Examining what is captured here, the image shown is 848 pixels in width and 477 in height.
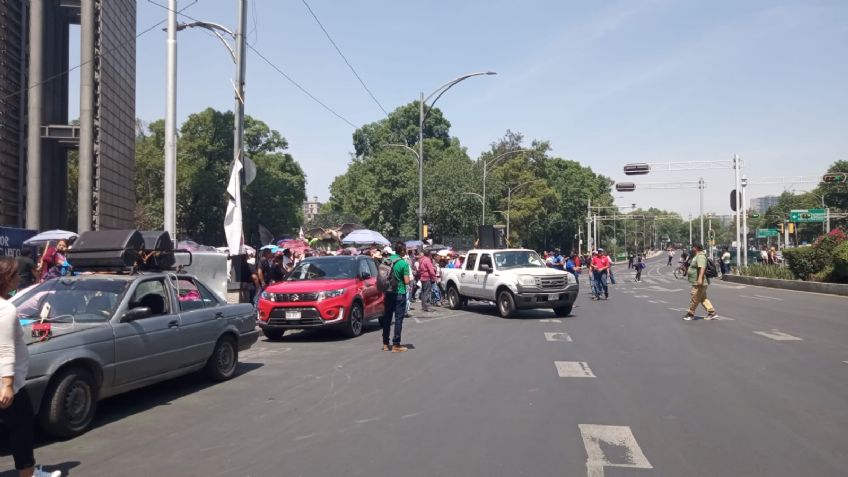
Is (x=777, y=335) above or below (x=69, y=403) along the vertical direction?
below

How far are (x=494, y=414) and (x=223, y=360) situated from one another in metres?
3.89

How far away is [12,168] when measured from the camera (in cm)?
2992

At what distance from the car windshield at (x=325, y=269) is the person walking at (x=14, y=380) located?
9.09 meters

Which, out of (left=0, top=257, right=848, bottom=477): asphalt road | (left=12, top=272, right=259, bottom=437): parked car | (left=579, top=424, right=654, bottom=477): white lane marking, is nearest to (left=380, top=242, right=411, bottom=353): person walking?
(left=0, top=257, right=848, bottom=477): asphalt road

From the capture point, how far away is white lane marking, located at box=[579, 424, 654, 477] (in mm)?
5184

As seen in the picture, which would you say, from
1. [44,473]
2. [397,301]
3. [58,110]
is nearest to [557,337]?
[397,301]

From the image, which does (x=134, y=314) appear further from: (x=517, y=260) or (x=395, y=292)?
(x=517, y=260)

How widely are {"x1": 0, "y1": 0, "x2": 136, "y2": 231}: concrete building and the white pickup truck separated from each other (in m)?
18.6

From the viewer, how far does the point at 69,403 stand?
→ 19.8ft

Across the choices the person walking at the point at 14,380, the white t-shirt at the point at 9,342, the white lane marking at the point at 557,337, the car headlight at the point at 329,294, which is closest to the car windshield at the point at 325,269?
the car headlight at the point at 329,294

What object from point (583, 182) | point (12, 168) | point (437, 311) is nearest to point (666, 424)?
point (437, 311)

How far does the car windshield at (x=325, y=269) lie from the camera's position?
13.8 m

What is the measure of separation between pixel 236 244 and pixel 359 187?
50630 mm

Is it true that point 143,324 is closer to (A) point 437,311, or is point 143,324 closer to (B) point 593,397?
(B) point 593,397
